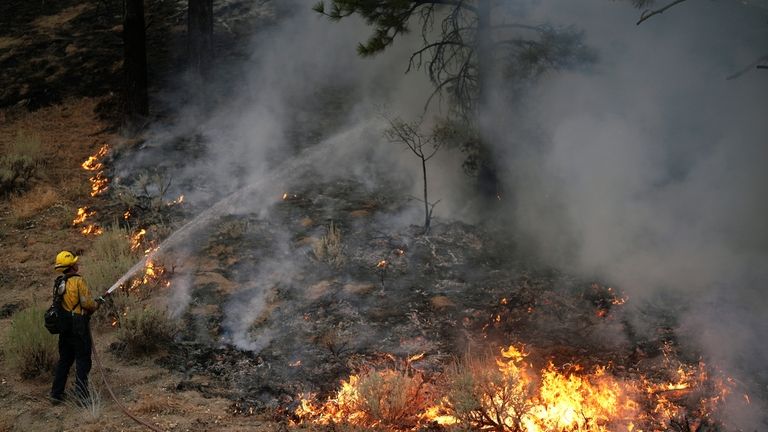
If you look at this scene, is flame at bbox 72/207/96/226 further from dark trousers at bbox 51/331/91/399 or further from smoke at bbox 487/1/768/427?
smoke at bbox 487/1/768/427

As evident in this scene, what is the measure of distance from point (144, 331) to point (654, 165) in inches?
285

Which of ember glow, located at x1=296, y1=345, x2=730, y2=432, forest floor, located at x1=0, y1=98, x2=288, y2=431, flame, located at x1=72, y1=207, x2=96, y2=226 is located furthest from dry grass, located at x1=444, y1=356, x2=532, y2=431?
flame, located at x1=72, y1=207, x2=96, y2=226

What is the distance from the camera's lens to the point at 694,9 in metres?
12.1

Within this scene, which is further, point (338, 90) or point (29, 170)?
point (338, 90)

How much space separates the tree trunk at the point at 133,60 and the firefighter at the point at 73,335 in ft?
23.1

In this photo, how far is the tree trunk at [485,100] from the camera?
355 inches

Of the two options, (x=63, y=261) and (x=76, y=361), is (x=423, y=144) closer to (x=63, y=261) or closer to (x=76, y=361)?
(x=63, y=261)

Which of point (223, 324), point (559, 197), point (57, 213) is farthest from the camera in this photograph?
point (57, 213)

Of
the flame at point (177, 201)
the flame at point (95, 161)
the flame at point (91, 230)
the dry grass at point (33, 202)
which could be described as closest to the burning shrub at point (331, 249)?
the flame at point (177, 201)

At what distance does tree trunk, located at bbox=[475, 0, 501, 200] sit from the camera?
9016 millimetres

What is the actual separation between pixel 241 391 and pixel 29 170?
293 inches

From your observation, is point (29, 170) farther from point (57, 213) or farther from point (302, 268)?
point (302, 268)

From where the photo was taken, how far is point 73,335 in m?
5.54

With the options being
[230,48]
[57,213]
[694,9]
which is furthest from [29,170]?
[694,9]
